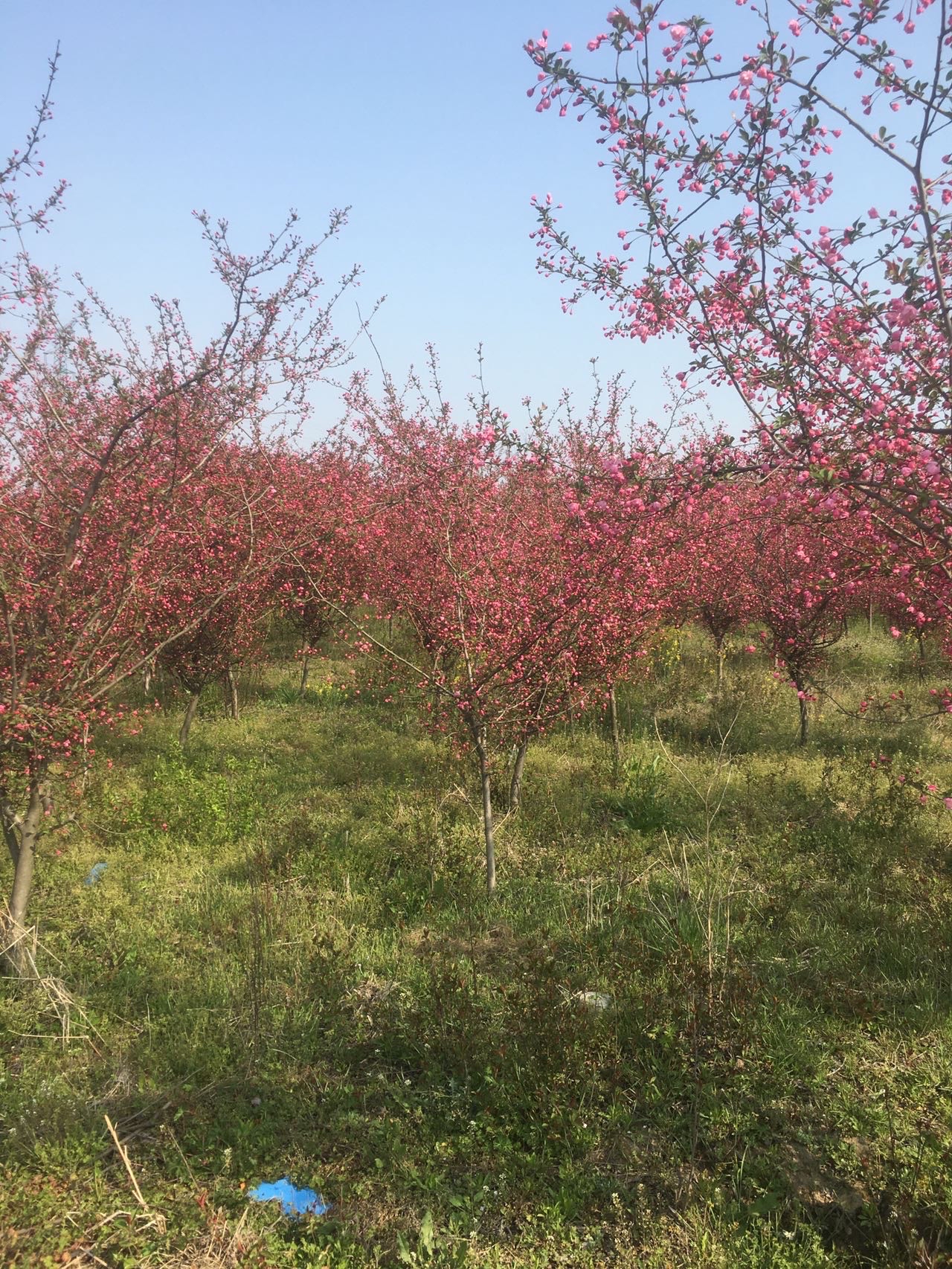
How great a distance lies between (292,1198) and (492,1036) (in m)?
1.17

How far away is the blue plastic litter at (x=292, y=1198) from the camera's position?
111 inches

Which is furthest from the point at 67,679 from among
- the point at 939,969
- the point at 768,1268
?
the point at 939,969

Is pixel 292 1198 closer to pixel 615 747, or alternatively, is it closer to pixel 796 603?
pixel 615 747

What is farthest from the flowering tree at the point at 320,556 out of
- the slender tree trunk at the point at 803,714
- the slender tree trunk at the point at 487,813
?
the slender tree trunk at the point at 803,714

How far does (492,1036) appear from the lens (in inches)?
143

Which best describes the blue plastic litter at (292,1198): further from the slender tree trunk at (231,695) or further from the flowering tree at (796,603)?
the slender tree trunk at (231,695)

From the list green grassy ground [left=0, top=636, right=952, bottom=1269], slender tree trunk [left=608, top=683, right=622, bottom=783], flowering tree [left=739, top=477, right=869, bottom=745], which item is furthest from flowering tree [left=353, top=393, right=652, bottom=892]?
flowering tree [left=739, top=477, right=869, bottom=745]

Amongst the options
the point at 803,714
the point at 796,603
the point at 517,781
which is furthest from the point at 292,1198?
the point at 796,603

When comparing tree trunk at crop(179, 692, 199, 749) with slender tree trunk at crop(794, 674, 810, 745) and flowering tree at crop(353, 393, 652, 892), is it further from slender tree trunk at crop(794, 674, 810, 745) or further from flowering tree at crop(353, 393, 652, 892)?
slender tree trunk at crop(794, 674, 810, 745)

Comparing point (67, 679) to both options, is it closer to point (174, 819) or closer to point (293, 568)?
point (174, 819)

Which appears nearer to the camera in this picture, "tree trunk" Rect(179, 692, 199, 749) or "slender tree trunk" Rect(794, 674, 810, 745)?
"slender tree trunk" Rect(794, 674, 810, 745)

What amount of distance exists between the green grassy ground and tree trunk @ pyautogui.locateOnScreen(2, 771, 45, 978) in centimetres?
17

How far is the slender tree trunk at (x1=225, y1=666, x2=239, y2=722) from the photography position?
32.5 ft

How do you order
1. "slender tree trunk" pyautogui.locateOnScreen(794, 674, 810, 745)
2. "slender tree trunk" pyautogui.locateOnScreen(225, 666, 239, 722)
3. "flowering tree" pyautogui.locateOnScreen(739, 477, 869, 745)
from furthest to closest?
"slender tree trunk" pyautogui.locateOnScreen(225, 666, 239, 722), "slender tree trunk" pyautogui.locateOnScreen(794, 674, 810, 745), "flowering tree" pyautogui.locateOnScreen(739, 477, 869, 745)
